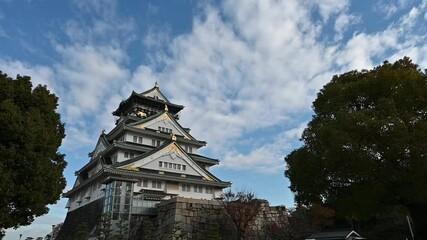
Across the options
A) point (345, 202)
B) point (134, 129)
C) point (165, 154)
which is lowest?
point (345, 202)

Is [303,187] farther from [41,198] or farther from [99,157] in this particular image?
[99,157]

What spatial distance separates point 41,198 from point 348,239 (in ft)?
88.2

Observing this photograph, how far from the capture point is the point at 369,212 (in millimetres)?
11727

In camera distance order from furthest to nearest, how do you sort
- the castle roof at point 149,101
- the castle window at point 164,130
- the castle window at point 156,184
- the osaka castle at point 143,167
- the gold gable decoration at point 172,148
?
the castle roof at point 149,101 < the castle window at point 164,130 < the gold gable decoration at point 172,148 < the castle window at point 156,184 < the osaka castle at point 143,167

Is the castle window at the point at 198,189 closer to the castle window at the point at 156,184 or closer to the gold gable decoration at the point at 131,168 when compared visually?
the castle window at the point at 156,184

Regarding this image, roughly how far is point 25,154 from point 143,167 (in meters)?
16.2

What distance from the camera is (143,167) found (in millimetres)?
27109

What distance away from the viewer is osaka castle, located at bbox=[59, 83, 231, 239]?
85.7ft

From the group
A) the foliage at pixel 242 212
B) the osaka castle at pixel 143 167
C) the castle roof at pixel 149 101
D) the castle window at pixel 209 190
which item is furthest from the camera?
the castle roof at pixel 149 101

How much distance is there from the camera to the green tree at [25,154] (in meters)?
10.8

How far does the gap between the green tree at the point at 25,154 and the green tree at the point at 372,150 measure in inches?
356

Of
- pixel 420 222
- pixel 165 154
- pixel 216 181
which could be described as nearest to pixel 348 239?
pixel 216 181

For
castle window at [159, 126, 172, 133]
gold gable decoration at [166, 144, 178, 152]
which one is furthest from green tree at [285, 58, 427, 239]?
castle window at [159, 126, 172, 133]

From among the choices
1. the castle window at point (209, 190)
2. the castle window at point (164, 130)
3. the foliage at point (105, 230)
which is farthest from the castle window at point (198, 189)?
the foliage at point (105, 230)
